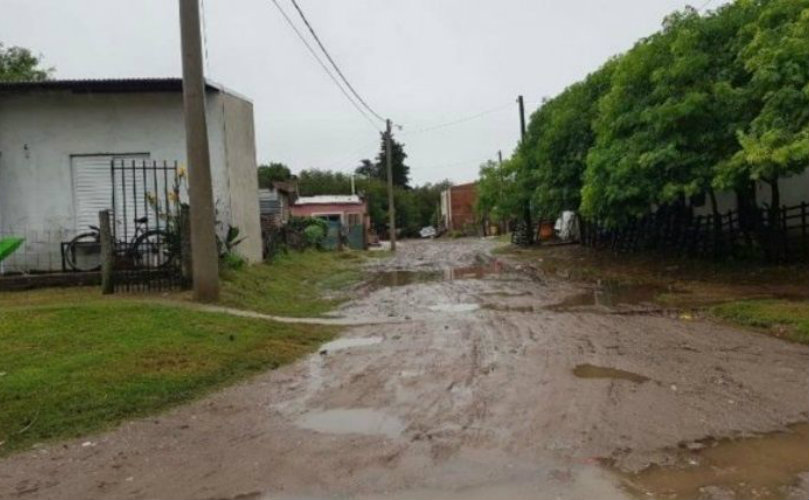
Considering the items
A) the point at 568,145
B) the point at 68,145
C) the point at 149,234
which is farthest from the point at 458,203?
the point at 149,234

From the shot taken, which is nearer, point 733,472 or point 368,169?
point 733,472

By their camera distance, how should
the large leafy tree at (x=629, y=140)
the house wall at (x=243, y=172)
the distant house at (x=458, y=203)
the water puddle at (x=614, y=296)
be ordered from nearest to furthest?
the water puddle at (x=614, y=296) → the large leafy tree at (x=629, y=140) → the house wall at (x=243, y=172) → the distant house at (x=458, y=203)

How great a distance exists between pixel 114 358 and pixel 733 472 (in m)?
6.24

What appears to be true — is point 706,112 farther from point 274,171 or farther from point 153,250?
point 274,171

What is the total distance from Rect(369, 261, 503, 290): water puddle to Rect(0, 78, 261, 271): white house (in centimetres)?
613

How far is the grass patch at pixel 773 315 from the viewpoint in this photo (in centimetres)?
947

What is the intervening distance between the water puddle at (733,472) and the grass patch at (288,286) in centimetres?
838

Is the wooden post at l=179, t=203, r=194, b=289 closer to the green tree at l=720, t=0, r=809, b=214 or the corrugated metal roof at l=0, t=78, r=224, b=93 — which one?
the corrugated metal roof at l=0, t=78, r=224, b=93

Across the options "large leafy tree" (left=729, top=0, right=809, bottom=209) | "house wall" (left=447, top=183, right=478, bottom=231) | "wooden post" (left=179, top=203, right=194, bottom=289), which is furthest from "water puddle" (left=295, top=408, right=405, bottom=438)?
"house wall" (left=447, top=183, right=478, bottom=231)

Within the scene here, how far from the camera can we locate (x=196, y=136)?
11.6 meters

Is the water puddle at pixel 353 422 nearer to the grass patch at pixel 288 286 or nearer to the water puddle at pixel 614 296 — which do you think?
the grass patch at pixel 288 286

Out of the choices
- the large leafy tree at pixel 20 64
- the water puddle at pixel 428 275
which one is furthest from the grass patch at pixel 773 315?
the large leafy tree at pixel 20 64

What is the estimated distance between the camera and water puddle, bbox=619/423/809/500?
438 centimetres

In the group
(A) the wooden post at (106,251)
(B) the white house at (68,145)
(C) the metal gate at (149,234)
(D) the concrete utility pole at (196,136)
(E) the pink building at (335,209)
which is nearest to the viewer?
(D) the concrete utility pole at (196,136)
